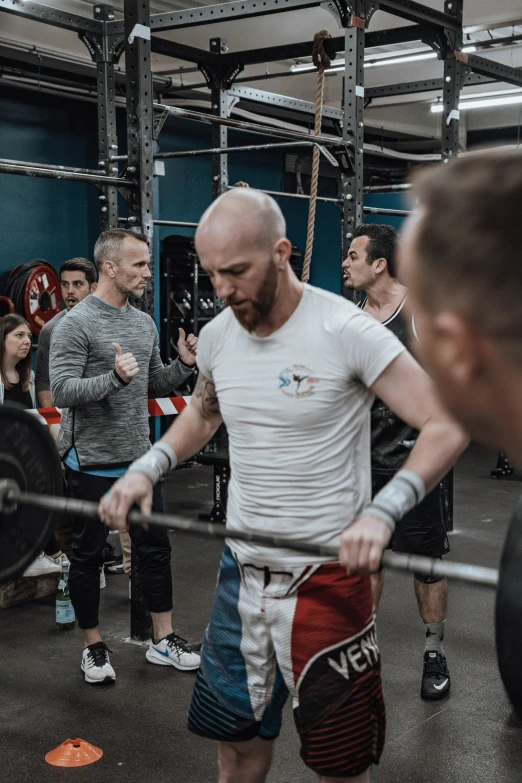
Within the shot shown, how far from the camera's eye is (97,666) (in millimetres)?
3113

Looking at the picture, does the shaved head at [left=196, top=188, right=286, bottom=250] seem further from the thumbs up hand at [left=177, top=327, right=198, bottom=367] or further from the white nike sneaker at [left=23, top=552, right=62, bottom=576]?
the white nike sneaker at [left=23, top=552, right=62, bottom=576]

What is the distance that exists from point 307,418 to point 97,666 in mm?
1764

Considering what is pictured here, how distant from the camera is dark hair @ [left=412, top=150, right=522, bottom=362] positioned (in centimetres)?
66

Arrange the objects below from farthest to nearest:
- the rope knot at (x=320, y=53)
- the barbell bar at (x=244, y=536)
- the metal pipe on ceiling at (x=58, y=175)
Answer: the rope knot at (x=320, y=53), the metal pipe on ceiling at (x=58, y=175), the barbell bar at (x=244, y=536)

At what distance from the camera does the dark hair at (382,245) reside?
3.25 m

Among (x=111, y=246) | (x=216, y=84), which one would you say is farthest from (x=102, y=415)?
(x=216, y=84)

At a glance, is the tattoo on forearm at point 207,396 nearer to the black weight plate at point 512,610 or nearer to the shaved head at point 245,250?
the shaved head at point 245,250

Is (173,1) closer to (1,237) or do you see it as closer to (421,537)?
(1,237)

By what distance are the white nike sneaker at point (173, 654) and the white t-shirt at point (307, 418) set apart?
1536 millimetres

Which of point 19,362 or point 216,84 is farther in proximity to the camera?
point 216,84

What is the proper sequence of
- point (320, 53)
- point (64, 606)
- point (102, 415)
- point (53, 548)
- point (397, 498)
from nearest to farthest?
→ 1. point (397, 498)
2. point (102, 415)
3. point (64, 606)
4. point (320, 53)
5. point (53, 548)

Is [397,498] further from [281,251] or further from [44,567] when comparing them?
[44,567]

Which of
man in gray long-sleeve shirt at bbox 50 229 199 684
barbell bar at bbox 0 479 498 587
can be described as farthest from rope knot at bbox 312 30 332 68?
barbell bar at bbox 0 479 498 587

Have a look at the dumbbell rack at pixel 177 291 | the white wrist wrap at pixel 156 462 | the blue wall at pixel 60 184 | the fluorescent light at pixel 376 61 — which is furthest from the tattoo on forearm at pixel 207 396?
the fluorescent light at pixel 376 61
